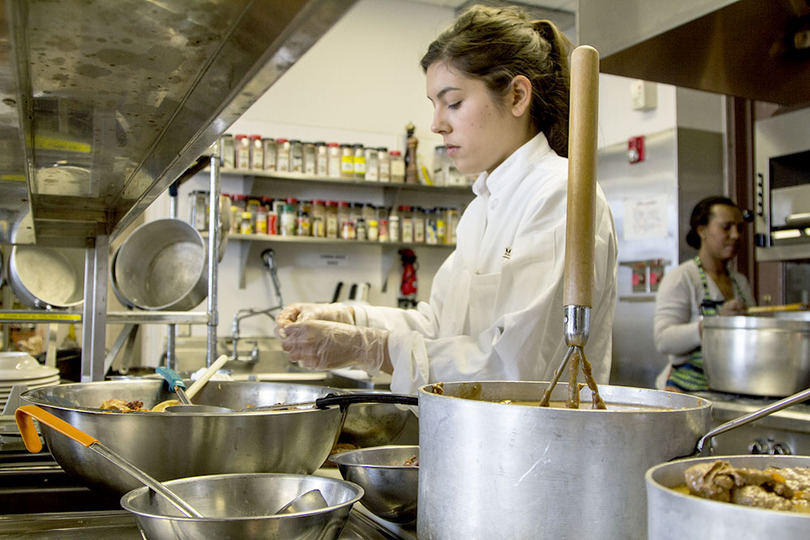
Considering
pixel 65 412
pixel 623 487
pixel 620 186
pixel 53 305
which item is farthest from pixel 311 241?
pixel 623 487

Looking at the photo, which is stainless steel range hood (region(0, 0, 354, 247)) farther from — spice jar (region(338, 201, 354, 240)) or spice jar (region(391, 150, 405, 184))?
spice jar (region(391, 150, 405, 184))

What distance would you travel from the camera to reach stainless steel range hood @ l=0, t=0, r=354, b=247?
63cm

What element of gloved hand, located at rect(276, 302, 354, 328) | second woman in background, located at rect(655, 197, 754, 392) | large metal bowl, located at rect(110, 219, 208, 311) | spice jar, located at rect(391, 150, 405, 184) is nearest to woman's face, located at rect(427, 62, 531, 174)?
gloved hand, located at rect(276, 302, 354, 328)

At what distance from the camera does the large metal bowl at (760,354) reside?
199 cm

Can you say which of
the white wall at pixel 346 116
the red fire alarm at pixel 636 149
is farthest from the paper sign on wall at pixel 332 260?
the red fire alarm at pixel 636 149

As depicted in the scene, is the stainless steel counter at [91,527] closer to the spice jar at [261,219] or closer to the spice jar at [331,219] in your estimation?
the spice jar at [261,219]

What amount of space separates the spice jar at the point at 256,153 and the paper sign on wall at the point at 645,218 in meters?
2.37

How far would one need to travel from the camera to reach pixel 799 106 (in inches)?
109

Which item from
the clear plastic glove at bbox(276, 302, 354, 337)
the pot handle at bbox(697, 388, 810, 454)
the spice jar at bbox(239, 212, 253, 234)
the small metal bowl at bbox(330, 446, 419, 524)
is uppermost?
the spice jar at bbox(239, 212, 253, 234)

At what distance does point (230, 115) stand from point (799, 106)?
2.60 m

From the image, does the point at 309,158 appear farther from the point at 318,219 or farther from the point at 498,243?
the point at 498,243

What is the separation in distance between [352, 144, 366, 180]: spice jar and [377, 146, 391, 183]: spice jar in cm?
14

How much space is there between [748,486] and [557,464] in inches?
5.1

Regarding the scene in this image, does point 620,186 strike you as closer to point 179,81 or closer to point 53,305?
point 53,305
